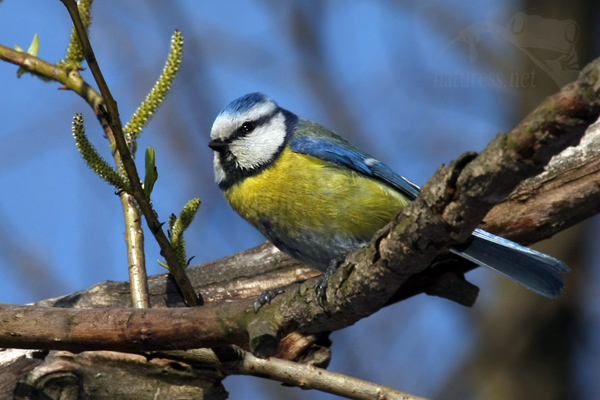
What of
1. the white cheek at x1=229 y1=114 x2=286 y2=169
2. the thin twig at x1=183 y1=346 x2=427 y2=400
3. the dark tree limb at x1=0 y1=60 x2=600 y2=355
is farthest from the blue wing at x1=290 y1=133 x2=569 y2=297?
the thin twig at x1=183 y1=346 x2=427 y2=400

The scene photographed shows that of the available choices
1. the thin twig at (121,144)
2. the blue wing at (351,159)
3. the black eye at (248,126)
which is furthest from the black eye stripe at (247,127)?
the thin twig at (121,144)

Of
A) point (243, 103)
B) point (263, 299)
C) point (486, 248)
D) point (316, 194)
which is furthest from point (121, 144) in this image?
point (486, 248)

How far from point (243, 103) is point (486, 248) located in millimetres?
1279

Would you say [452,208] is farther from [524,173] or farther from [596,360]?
[596,360]

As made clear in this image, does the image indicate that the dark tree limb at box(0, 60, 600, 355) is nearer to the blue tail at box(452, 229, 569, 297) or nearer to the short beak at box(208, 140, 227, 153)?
the blue tail at box(452, 229, 569, 297)

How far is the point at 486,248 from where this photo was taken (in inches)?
102

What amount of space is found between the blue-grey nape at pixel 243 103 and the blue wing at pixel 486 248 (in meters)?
0.32

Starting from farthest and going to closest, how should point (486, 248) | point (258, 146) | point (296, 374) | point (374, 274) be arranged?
point (258, 146)
point (486, 248)
point (296, 374)
point (374, 274)

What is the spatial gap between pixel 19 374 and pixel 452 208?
1.92m

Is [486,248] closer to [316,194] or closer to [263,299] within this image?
[316,194]

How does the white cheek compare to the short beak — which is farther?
the short beak

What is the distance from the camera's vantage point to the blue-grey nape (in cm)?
313

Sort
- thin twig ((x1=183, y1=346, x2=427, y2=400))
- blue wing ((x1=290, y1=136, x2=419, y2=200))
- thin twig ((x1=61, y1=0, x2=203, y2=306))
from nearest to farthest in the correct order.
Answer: thin twig ((x1=61, y1=0, x2=203, y2=306))
thin twig ((x1=183, y1=346, x2=427, y2=400))
blue wing ((x1=290, y1=136, x2=419, y2=200))

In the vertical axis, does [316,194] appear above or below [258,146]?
below
